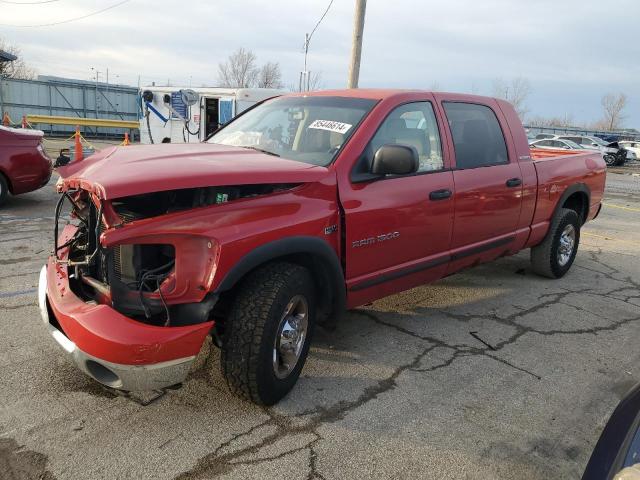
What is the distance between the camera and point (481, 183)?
14.0ft

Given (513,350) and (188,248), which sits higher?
(188,248)

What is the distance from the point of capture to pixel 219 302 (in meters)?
2.87

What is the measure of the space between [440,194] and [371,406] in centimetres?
162

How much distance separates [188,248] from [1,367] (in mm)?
1683

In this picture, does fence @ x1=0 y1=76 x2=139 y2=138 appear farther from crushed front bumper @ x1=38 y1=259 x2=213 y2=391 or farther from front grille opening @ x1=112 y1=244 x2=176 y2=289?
crushed front bumper @ x1=38 y1=259 x2=213 y2=391

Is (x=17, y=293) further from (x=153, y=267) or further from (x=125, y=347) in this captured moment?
(x=125, y=347)

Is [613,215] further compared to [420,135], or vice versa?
[613,215]

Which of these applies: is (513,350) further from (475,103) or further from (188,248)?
(188,248)

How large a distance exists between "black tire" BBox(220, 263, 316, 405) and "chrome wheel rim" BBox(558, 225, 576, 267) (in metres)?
4.04

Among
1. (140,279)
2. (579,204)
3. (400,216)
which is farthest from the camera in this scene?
(579,204)

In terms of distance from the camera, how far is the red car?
308 inches

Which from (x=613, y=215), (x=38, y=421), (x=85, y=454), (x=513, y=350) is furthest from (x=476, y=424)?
(x=613, y=215)

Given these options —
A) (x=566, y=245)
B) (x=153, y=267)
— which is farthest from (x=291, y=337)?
(x=566, y=245)

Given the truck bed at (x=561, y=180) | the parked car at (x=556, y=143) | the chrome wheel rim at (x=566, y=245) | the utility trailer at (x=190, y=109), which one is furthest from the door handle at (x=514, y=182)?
the parked car at (x=556, y=143)
